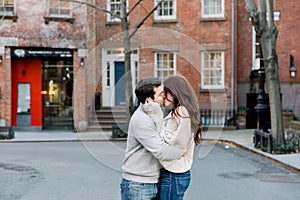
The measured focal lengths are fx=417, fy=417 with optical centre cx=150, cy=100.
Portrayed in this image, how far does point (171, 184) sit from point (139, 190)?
258 millimetres

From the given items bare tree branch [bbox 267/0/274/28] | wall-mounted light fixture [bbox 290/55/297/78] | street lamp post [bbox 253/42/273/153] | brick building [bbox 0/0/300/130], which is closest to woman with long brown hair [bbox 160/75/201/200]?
street lamp post [bbox 253/42/273/153]

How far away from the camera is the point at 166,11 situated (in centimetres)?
2019

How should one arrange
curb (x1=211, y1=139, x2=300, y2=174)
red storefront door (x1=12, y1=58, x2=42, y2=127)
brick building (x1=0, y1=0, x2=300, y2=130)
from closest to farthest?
1. curb (x1=211, y1=139, x2=300, y2=174)
2. brick building (x1=0, y1=0, x2=300, y2=130)
3. red storefront door (x1=12, y1=58, x2=42, y2=127)

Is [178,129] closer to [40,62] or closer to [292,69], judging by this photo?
[40,62]

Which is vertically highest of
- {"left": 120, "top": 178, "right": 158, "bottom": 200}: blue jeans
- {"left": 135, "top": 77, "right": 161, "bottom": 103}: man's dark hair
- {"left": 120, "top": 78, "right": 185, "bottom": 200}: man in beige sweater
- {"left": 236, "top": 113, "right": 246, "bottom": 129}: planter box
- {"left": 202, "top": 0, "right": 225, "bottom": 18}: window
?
{"left": 202, "top": 0, "right": 225, "bottom": 18}: window

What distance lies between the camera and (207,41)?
64.8 feet

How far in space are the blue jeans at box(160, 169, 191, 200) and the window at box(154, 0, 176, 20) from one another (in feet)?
56.9

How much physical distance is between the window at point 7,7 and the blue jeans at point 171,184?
16.3m

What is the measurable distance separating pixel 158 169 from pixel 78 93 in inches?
607

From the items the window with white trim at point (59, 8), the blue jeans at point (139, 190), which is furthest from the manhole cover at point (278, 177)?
the window with white trim at point (59, 8)

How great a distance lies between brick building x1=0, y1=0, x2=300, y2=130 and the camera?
1784 cm

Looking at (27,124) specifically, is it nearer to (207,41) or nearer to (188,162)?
(207,41)

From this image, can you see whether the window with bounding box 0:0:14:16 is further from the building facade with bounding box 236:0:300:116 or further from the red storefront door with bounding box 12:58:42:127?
the building facade with bounding box 236:0:300:116

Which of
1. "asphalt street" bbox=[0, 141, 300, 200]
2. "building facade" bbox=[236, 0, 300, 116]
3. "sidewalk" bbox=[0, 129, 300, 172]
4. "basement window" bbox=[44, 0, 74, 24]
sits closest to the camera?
"asphalt street" bbox=[0, 141, 300, 200]
